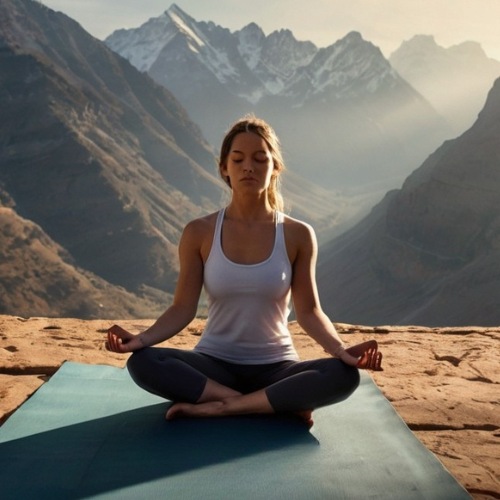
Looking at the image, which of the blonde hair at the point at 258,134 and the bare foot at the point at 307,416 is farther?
the blonde hair at the point at 258,134

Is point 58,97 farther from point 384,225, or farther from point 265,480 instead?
point 265,480

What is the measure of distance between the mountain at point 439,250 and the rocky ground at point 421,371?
34.9 meters

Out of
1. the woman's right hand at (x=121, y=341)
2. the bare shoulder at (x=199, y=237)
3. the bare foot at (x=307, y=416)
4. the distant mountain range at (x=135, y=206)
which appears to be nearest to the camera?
the woman's right hand at (x=121, y=341)

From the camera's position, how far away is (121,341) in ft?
11.1

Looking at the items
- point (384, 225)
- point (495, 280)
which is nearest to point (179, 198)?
point (384, 225)

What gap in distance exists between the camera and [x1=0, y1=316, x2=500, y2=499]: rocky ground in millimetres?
3430

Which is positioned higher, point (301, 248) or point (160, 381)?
point (301, 248)

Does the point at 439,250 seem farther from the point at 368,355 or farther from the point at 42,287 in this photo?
the point at 368,355

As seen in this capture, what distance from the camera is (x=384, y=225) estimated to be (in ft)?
207

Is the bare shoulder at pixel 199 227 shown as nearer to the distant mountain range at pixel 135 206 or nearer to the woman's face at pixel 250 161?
the woman's face at pixel 250 161

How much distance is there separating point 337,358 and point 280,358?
354 millimetres

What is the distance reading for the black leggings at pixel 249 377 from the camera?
3.31m

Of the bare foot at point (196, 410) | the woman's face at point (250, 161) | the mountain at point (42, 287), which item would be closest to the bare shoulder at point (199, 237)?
the woman's face at point (250, 161)

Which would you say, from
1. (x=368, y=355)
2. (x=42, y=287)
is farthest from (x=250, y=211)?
(x=42, y=287)
